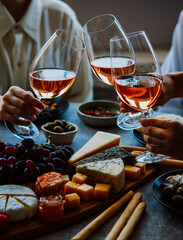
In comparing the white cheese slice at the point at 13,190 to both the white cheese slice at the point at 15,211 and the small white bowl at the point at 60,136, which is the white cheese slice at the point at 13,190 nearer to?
the white cheese slice at the point at 15,211

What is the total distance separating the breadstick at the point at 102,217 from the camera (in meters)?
0.78

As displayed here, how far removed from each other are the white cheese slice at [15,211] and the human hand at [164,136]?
408mm

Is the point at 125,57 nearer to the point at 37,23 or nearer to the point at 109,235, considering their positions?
the point at 109,235

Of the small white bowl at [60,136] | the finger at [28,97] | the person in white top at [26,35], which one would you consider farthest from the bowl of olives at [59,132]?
the person in white top at [26,35]

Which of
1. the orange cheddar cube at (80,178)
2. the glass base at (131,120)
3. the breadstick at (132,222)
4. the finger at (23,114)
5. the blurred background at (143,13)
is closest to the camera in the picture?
the breadstick at (132,222)

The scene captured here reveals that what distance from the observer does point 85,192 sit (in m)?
0.94

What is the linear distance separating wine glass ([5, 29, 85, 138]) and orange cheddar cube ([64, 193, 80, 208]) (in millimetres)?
314

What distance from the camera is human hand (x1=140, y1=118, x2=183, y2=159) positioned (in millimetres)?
929

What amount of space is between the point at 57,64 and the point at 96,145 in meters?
0.38

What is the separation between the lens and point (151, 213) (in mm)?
892

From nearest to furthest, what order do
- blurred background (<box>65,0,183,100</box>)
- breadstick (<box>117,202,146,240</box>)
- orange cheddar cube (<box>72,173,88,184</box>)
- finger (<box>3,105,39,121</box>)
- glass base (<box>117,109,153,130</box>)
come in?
1. breadstick (<box>117,202,146,240</box>)
2. orange cheddar cube (<box>72,173,88,184</box>)
3. finger (<box>3,105,39,121</box>)
4. glass base (<box>117,109,153,130</box>)
5. blurred background (<box>65,0,183,100</box>)

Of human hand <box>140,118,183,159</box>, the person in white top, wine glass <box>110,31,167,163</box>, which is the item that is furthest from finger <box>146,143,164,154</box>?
the person in white top

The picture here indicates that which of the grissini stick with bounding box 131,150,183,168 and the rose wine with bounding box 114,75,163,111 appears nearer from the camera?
the rose wine with bounding box 114,75,163,111

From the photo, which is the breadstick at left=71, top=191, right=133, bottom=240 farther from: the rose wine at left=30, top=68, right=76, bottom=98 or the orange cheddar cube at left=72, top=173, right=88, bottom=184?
the rose wine at left=30, top=68, right=76, bottom=98
